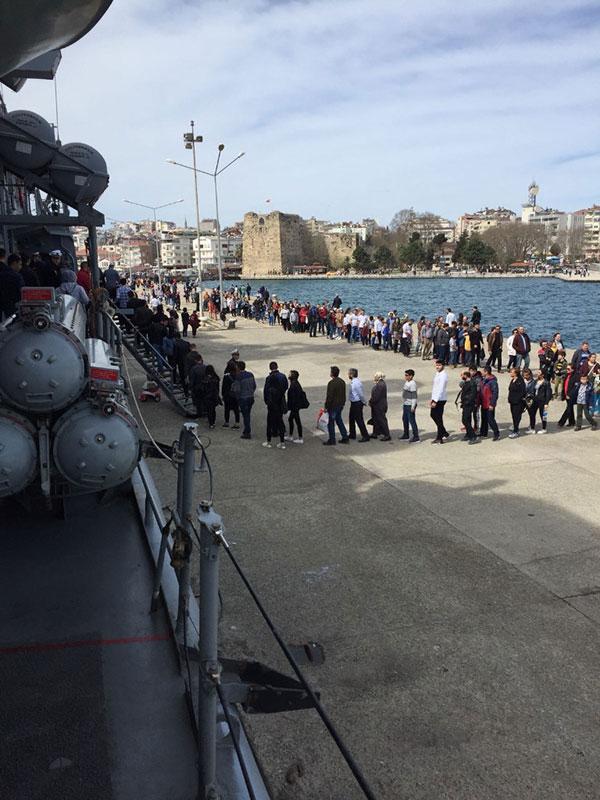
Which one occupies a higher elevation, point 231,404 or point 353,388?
point 353,388

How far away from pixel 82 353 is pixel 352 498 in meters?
5.74

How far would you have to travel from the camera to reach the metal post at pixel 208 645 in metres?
2.82

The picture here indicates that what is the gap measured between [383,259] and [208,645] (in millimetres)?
187073

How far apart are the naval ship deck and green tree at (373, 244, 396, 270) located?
602ft

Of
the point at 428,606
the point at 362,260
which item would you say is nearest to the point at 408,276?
the point at 362,260

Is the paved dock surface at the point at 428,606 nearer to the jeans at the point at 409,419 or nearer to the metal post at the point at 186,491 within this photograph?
the jeans at the point at 409,419

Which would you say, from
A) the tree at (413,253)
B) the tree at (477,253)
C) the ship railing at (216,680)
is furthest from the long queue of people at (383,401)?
the tree at (413,253)

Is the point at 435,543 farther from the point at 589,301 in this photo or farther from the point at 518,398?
the point at 589,301

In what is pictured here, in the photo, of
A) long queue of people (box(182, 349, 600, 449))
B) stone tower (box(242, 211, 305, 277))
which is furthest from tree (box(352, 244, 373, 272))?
long queue of people (box(182, 349, 600, 449))

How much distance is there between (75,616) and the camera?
5379 mm

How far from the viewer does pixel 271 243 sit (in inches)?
6649

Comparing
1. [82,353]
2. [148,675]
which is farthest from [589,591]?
[82,353]

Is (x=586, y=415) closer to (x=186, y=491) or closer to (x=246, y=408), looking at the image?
(x=246, y=408)

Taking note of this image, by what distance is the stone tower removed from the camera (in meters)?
168
